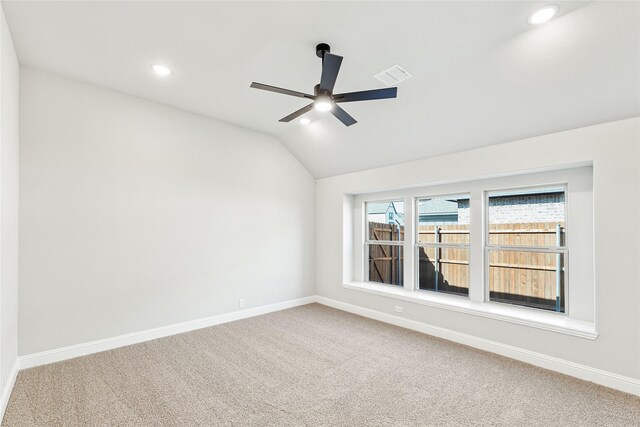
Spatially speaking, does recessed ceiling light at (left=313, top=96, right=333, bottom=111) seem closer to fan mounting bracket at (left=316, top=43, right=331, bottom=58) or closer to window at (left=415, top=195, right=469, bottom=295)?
fan mounting bracket at (left=316, top=43, right=331, bottom=58)

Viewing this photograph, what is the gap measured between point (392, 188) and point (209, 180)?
108 inches

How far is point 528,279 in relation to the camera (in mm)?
3586

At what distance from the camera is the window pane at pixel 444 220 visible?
4156mm

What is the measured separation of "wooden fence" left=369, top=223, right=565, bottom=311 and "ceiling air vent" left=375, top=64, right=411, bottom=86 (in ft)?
7.26

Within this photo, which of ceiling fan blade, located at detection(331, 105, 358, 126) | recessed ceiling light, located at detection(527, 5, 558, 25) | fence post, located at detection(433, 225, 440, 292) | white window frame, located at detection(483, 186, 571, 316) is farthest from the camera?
fence post, located at detection(433, 225, 440, 292)

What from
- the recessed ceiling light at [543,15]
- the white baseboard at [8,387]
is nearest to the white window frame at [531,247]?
the recessed ceiling light at [543,15]

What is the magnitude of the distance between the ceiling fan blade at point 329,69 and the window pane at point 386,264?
318 centimetres

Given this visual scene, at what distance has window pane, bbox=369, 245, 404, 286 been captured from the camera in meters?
4.97

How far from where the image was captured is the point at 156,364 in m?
3.12

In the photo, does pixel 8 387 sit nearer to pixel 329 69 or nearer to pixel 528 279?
pixel 329 69

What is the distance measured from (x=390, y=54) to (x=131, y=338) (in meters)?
4.23

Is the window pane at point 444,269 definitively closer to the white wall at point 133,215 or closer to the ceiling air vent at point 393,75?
the white wall at point 133,215

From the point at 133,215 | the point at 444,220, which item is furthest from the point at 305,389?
the point at 444,220

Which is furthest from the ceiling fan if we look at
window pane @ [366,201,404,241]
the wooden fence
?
window pane @ [366,201,404,241]
